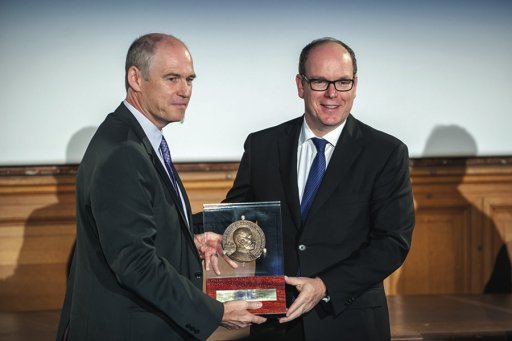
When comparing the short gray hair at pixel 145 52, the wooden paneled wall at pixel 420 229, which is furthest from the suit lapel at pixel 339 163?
the wooden paneled wall at pixel 420 229

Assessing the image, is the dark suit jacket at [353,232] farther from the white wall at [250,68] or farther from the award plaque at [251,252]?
the white wall at [250,68]

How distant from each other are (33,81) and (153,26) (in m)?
0.64

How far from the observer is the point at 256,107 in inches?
153

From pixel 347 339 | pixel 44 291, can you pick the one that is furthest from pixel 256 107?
pixel 347 339

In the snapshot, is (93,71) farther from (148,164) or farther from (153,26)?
(148,164)

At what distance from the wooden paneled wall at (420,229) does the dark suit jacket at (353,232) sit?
1.61 metres

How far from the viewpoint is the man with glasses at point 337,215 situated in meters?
2.19

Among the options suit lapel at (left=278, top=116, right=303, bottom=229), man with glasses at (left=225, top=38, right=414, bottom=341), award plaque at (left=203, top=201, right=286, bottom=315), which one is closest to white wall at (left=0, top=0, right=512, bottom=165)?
suit lapel at (left=278, top=116, right=303, bottom=229)

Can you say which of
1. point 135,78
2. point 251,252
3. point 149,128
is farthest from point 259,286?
point 135,78

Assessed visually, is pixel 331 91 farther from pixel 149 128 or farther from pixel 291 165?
pixel 149 128

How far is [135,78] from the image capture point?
2055mm

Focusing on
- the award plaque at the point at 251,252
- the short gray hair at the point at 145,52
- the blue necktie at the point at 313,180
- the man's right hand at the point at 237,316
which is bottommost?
the man's right hand at the point at 237,316

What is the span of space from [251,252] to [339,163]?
0.36 m

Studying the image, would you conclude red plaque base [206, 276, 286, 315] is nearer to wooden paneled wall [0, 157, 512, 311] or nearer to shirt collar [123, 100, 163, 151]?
shirt collar [123, 100, 163, 151]
